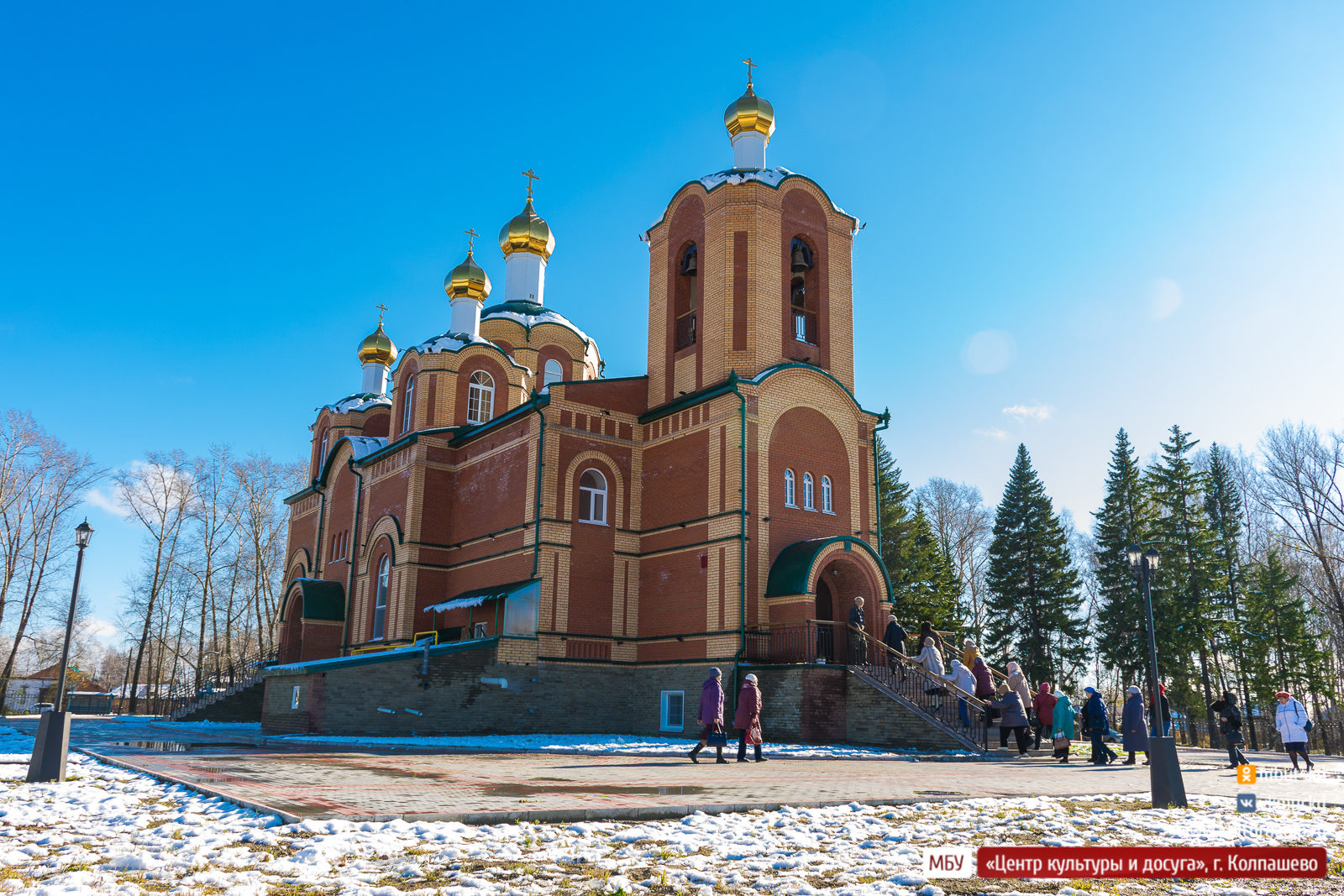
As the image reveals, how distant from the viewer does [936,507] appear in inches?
1698

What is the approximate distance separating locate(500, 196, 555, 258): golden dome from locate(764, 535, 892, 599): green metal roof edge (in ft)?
54.3

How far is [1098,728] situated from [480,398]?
19.9 metres

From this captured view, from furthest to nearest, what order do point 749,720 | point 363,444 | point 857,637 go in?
point 363,444, point 857,637, point 749,720

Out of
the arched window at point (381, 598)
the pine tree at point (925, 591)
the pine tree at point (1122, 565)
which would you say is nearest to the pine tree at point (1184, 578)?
the pine tree at point (1122, 565)

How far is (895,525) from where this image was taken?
37500 mm

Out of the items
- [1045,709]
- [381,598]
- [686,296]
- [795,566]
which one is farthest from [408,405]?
[1045,709]

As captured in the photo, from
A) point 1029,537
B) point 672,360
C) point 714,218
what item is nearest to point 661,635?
point 672,360

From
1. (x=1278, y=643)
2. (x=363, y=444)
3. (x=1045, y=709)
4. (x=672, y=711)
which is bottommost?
(x=672, y=711)

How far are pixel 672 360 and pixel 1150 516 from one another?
22.9 meters

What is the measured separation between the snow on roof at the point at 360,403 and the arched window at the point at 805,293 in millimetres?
17705

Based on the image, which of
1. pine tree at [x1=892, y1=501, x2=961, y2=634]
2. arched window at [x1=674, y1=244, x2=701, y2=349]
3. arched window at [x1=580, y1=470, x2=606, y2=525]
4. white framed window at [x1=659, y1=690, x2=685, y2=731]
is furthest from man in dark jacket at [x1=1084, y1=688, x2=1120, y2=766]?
pine tree at [x1=892, y1=501, x2=961, y2=634]

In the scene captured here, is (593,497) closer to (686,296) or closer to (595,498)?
(595,498)

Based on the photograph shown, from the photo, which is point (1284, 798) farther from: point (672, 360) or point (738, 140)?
point (738, 140)

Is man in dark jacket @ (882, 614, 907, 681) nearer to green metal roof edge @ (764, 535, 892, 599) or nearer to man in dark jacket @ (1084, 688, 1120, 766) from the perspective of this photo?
green metal roof edge @ (764, 535, 892, 599)
